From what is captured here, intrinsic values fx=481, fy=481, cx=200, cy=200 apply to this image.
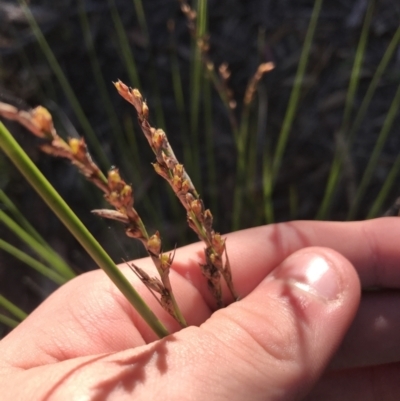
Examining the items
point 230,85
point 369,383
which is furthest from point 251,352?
point 230,85

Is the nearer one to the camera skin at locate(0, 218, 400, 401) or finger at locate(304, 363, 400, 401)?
skin at locate(0, 218, 400, 401)

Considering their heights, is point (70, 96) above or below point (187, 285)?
above

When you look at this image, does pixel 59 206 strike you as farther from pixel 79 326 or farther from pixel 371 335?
pixel 371 335

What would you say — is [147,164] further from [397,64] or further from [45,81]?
[397,64]

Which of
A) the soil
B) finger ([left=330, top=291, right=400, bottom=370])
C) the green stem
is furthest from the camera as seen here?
the soil

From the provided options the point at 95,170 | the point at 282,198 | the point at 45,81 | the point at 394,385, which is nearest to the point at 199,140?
the point at 282,198

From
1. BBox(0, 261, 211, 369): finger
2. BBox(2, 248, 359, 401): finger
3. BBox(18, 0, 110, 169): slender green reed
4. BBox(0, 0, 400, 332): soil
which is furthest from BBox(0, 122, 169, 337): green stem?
BBox(0, 0, 400, 332): soil

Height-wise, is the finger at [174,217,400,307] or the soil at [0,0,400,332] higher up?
the soil at [0,0,400,332]

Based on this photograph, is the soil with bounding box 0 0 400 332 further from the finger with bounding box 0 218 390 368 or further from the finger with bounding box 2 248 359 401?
the finger with bounding box 2 248 359 401
